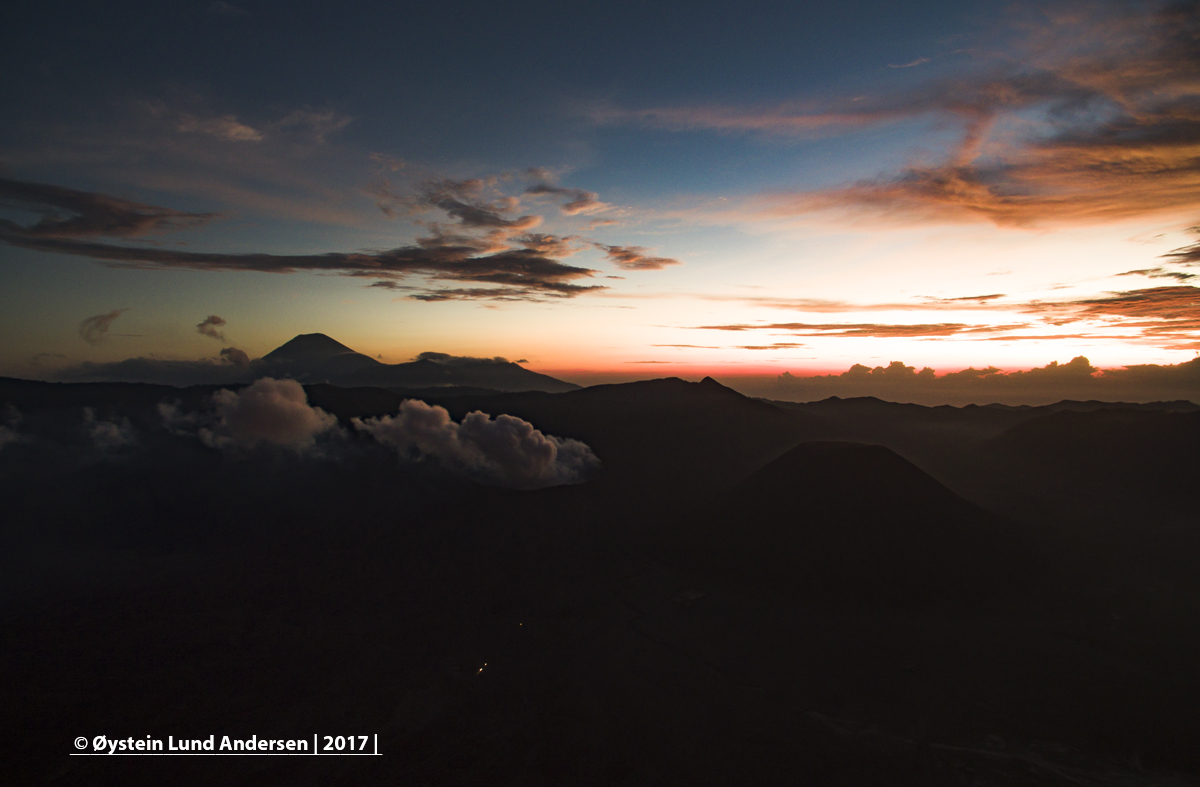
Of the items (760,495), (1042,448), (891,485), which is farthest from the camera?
(1042,448)

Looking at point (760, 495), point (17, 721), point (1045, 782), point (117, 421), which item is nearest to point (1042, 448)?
point (760, 495)

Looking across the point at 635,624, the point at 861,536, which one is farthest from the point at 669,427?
the point at 635,624

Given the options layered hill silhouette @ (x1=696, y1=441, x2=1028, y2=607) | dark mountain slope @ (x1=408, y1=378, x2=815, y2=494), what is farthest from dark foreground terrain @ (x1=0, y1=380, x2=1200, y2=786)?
dark mountain slope @ (x1=408, y1=378, x2=815, y2=494)

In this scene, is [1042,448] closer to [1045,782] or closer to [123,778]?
[1045,782]

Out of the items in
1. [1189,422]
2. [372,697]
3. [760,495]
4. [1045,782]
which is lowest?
[372,697]

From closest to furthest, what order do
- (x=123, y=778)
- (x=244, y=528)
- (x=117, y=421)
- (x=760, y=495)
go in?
(x=123, y=778) → (x=760, y=495) → (x=244, y=528) → (x=117, y=421)

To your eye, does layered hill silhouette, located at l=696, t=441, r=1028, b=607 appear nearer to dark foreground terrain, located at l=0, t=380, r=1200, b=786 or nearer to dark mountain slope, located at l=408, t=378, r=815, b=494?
dark foreground terrain, located at l=0, t=380, r=1200, b=786

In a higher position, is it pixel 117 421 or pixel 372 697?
pixel 117 421

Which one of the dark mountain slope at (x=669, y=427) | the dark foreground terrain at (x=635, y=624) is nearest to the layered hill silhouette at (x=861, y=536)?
the dark foreground terrain at (x=635, y=624)

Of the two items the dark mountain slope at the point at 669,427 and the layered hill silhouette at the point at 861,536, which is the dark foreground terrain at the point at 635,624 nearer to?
the layered hill silhouette at the point at 861,536
